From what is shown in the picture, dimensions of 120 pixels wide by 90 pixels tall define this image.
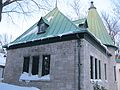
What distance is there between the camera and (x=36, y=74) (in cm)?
1293

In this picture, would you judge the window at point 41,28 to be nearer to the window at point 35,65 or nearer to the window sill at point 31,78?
the window at point 35,65

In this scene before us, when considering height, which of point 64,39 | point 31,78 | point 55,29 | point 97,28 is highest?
point 97,28

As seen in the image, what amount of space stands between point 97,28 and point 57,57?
27.5ft

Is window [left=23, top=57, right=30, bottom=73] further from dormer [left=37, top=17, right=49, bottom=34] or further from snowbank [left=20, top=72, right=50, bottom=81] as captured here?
dormer [left=37, top=17, right=49, bottom=34]

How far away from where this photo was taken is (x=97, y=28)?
19.0 meters

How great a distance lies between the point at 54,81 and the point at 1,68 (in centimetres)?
1681

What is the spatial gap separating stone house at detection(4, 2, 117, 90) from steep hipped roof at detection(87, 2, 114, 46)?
2689 mm

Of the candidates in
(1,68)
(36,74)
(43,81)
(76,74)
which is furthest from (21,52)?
(1,68)

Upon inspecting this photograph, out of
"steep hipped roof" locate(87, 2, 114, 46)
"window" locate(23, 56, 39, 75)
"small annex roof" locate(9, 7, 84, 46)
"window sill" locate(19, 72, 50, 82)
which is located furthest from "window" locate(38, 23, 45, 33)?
"steep hipped roof" locate(87, 2, 114, 46)

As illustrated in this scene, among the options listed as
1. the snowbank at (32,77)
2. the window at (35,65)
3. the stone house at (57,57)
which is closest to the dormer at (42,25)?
the stone house at (57,57)

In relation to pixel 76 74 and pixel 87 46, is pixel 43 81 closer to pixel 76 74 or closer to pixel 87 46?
pixel 76 74

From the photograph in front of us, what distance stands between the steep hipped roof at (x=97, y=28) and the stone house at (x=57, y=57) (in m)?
2.69

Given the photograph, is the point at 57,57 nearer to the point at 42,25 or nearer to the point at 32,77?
the point at 32,77

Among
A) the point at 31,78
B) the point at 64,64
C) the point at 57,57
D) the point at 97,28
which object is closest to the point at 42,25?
the point at 57,57
